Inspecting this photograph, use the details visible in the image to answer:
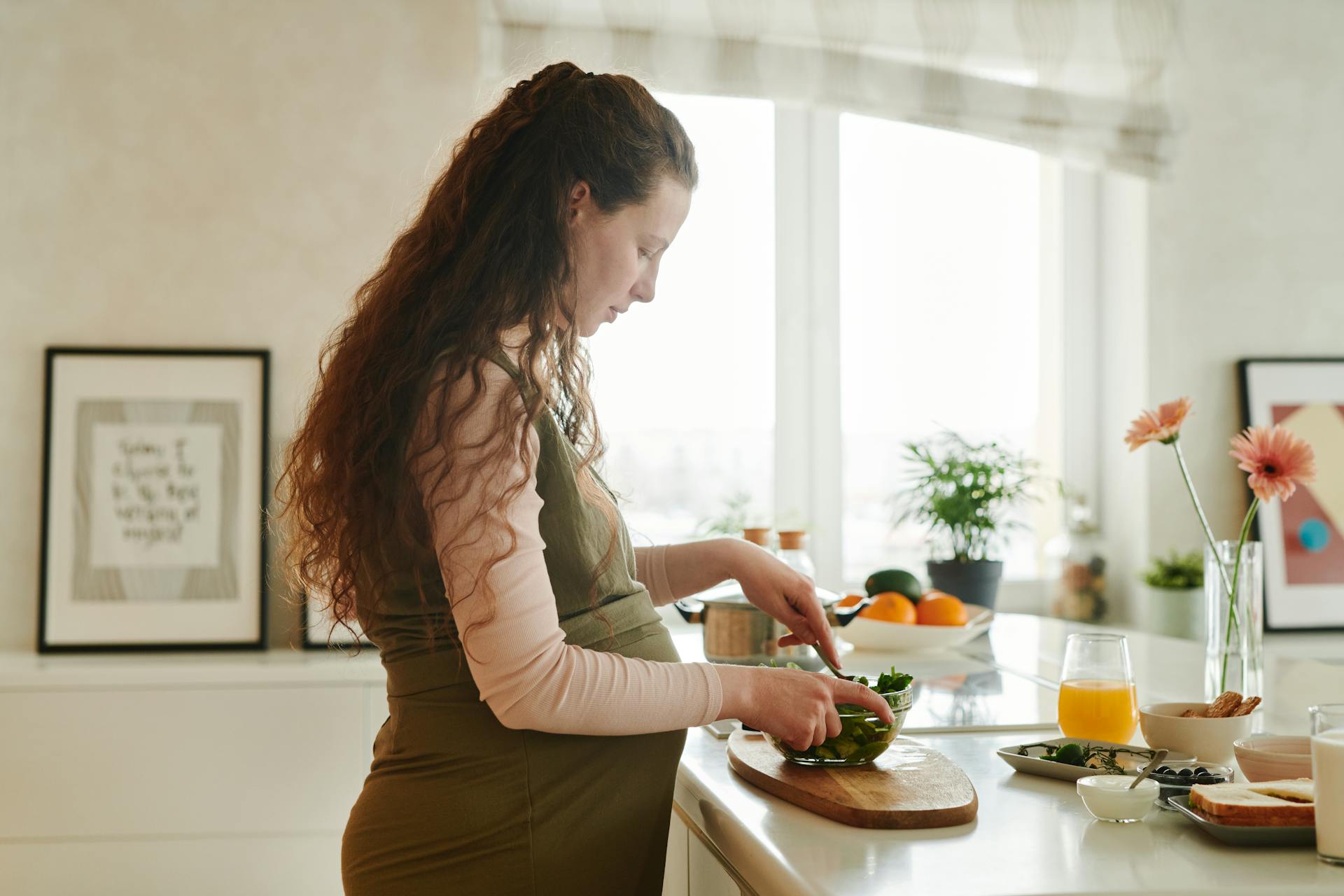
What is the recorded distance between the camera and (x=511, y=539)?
962mm

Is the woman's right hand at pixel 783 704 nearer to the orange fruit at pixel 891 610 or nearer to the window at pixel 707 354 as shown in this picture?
the orange fruit at pixel 891 610

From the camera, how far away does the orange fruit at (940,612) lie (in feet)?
6.79

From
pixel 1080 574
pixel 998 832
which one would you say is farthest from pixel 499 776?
pixel 1080 574

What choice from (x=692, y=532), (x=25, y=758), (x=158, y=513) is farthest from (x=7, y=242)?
(x=692, y=532)

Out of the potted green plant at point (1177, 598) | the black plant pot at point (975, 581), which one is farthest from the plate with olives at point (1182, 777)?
the potted green plant at point (1177, 598)

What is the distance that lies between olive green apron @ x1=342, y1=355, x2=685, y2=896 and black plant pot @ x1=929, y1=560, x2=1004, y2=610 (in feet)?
4.90

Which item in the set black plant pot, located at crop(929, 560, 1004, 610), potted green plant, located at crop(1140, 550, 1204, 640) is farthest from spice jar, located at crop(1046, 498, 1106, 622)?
black plant pot, located at crop(929, 560, 1004, 610)

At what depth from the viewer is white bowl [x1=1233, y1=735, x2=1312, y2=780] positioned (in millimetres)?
1072

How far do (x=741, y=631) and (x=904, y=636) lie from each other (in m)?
0.50

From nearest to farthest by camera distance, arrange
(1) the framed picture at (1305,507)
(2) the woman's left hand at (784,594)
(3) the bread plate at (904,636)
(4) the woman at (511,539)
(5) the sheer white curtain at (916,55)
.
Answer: (4) the woman at (511,539) → (2) the woman's left hand at (784,594) → (3) the bread plate at (904,636) → (5) the sheer white curtain at (916,55) → (1) the framed picture at (1305,507)

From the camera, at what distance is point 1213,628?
5.16ft

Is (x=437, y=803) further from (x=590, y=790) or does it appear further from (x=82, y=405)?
(x=82, y=405)

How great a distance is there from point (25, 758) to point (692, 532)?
1650 millimetres

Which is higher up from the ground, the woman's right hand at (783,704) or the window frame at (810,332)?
the window frame at (810,332)
